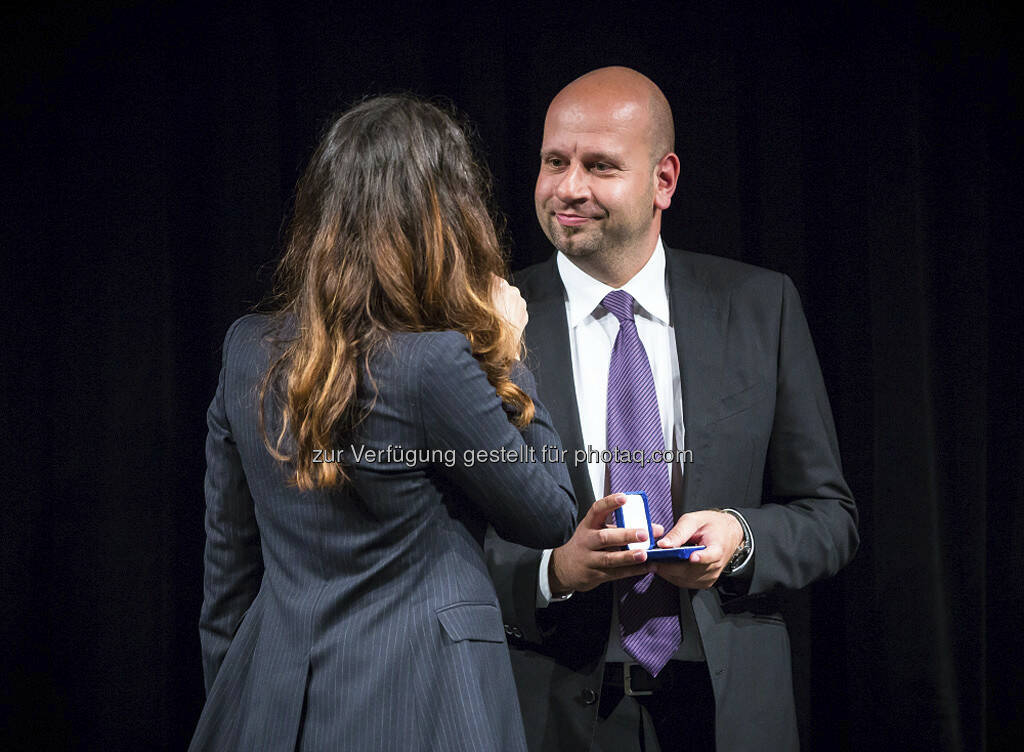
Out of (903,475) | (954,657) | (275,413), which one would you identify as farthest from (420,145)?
(954,657)

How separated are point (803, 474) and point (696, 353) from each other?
31 cm

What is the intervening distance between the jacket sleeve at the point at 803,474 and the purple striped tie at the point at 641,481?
142 millimetres

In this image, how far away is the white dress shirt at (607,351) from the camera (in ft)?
5.92

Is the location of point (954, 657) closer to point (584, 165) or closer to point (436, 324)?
point (584, 165)

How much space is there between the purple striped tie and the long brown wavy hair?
0.47 m

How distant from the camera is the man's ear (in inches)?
76.0

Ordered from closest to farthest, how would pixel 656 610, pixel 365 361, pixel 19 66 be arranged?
pixel 365 361, pixel 656 610, pixel 19 66

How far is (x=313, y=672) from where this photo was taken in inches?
52.1

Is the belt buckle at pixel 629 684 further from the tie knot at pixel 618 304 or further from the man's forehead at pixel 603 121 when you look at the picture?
the man's forehead at pixel 603 121

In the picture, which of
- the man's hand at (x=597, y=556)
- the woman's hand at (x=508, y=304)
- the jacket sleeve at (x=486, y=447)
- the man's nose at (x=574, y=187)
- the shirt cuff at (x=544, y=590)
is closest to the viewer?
the jacket sleeve at (x=486, y=447)

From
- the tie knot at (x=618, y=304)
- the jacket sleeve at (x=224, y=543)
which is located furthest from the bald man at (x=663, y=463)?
the jacket sleeve at (x=224, y=543)

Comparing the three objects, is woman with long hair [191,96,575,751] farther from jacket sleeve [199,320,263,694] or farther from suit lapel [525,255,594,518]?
suit lapel [525,255,594,518]

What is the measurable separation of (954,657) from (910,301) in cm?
84

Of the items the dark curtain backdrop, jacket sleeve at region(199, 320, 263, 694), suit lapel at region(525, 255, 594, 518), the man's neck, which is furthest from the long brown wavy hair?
the dark curtain backdrop
